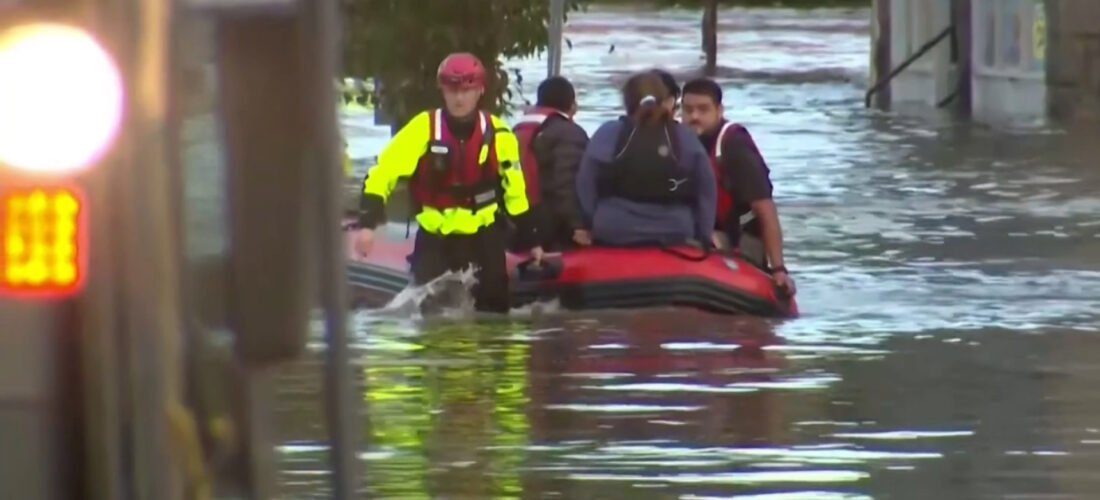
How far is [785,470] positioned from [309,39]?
17.5ft

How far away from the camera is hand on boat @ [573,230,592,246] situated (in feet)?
43.4

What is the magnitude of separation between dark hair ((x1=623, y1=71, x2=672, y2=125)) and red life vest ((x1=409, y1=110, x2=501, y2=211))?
2.89 ft

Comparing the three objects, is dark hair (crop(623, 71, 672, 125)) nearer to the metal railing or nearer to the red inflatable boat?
the red inflatable boat

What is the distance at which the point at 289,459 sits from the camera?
8.59 metres

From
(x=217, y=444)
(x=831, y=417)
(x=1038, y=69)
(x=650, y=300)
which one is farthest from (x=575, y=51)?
(x=217, y=444)

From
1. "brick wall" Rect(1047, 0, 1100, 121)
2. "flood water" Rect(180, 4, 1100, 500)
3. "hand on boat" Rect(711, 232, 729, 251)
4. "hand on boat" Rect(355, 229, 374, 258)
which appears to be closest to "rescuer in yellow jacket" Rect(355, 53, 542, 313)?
"hand on boat" Rect(355, 229, 374, 258)

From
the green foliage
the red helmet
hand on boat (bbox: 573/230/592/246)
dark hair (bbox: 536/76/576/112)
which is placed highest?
the red helmet

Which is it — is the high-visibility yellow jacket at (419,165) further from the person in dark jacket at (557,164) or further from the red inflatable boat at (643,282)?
the person in dark jacket at (557,164)

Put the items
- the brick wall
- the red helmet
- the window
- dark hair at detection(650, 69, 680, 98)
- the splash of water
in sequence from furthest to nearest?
the window < the brick wall < dark hair at detection(650, 69, 680, 98) < the splash of water < the red helmet

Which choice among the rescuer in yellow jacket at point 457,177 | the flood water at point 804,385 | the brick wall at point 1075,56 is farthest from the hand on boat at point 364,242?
the brick wall at point 1075,56

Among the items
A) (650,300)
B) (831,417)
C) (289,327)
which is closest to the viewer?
(289,327)

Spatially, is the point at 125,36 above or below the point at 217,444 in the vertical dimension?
above

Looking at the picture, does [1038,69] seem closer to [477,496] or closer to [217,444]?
[477,496]

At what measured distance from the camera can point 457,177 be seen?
1214cm
